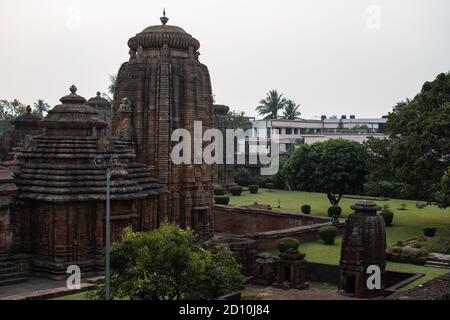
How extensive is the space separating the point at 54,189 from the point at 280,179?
129ft

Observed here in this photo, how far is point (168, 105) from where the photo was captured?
29156mm

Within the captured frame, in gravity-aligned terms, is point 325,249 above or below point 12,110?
below

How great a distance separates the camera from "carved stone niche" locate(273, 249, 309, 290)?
24359 millimetres

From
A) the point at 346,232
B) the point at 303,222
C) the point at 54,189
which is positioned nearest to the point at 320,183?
the point at 303,222

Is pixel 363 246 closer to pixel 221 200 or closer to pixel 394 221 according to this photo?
pixel 394 221

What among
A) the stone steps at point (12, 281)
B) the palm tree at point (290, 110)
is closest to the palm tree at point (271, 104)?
the palm tree at point (290, 110)

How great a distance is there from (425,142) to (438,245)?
5743 millimetres

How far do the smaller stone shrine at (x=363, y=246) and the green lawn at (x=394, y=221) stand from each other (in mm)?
1450

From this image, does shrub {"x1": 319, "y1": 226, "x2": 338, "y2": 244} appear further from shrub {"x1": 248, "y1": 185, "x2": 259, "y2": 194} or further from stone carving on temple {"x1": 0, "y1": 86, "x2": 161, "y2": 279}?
shrub {"x1": 248, "y1": 185, "x2": 259, "y2": 194}

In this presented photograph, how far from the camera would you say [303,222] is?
36969 millimetres

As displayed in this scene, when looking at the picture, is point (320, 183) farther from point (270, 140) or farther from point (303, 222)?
point (270, 140)

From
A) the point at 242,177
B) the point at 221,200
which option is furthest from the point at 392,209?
the point at 242,177

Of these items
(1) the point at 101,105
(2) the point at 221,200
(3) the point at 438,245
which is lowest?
(3) the point at 438,245
